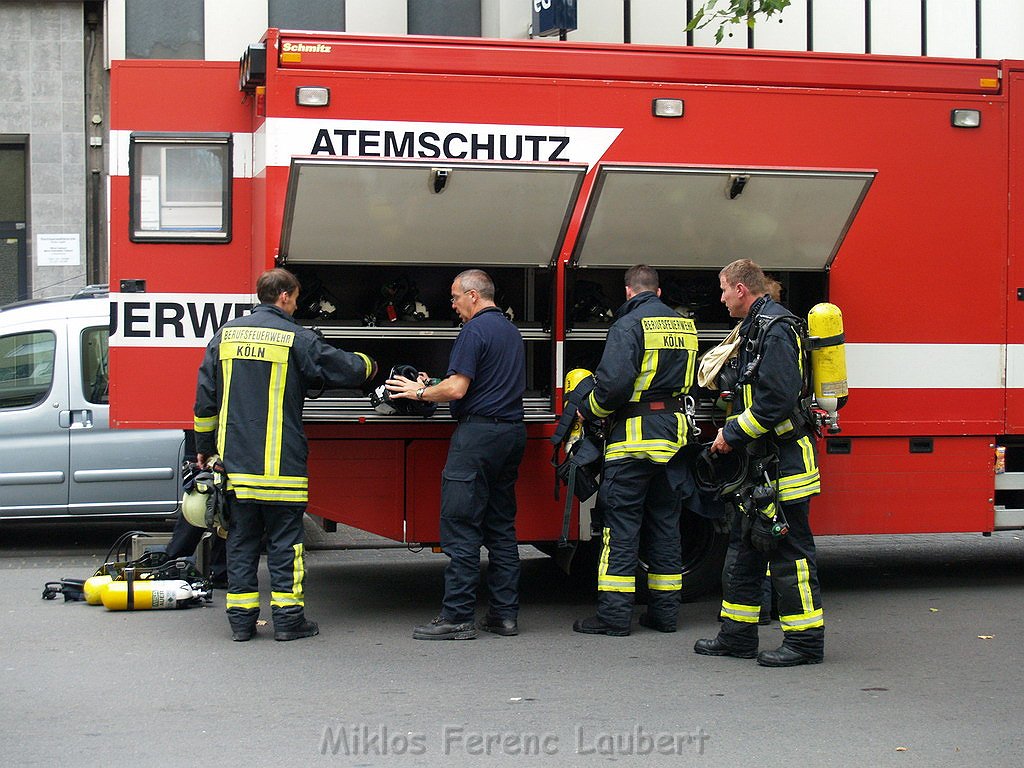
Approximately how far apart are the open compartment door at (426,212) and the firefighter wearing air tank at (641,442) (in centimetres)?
61

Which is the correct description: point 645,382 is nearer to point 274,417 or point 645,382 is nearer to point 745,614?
point 745,614

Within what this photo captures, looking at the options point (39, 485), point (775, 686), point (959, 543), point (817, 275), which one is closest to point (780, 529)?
point (775, 686)

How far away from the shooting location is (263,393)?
6242 millimetres

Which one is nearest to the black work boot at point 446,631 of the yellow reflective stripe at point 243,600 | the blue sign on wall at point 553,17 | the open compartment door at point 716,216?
the yellow reflective stripe at point 243,600

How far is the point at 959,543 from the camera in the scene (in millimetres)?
9992

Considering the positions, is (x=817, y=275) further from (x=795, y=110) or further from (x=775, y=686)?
(x=775, y=686)

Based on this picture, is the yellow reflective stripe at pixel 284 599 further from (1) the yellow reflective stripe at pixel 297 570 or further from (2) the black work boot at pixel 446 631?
(2) the black work boot at pixel 446 631

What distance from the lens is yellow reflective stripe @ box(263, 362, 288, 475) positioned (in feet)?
20.5

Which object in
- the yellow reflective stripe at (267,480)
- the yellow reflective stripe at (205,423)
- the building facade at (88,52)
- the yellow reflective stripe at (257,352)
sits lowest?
the yellow reflective stripe at (267,480)

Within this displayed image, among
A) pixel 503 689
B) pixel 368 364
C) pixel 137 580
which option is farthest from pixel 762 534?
pixel 137 580

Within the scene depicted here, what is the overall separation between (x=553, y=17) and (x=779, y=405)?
395 inches

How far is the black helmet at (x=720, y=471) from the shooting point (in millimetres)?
6030

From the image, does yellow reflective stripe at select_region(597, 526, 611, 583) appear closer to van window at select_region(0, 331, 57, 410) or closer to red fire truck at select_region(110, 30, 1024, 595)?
red fire truck at select_region(110, 30, 1024, 595)

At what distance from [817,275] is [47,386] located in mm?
5346
